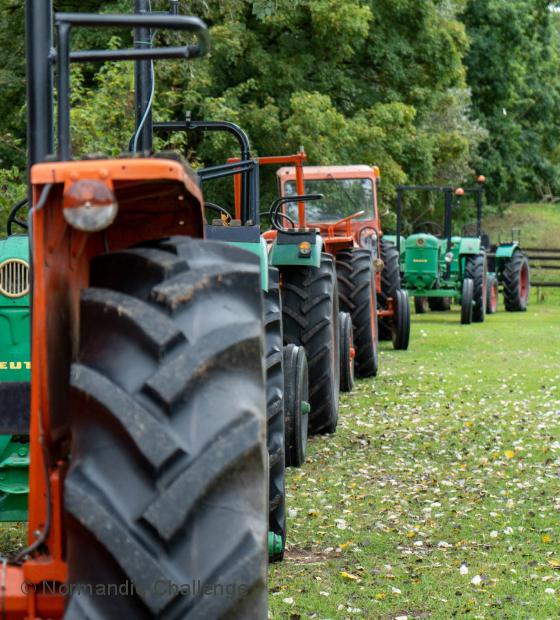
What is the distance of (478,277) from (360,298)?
32.3 feet

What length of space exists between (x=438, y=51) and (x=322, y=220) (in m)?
12.7

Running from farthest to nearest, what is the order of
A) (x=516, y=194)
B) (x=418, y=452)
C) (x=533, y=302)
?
1. (x=516, y=194)
2. (x=533, y=302)
3. (x=418, y=452)

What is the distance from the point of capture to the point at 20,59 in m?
19.9

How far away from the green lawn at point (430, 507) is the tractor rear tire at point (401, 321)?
10.3ft

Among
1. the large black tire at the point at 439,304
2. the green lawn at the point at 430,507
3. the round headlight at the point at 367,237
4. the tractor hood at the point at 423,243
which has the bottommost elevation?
the large black tire at the point at 439,304

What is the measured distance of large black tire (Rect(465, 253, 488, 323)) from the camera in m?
22.6

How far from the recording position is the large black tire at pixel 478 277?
22.6 metres

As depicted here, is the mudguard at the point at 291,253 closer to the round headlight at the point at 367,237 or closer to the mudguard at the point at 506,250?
the round headlight at the point at 367,237

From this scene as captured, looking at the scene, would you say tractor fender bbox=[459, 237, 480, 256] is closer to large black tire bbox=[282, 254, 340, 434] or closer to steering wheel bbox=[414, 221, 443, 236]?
steering wheel bbox=[414, 221, 443, 236]

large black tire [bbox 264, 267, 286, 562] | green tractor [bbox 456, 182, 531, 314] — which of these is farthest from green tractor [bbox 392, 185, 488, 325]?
large black tire [bbox 264, 267, 286, 562]

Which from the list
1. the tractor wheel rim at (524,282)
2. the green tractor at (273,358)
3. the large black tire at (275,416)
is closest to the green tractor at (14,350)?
the green tractor at (273,358)

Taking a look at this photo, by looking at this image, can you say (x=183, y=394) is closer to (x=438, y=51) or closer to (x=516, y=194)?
(x=438, y=51)

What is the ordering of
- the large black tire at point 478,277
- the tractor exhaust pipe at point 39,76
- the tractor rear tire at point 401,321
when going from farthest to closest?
the large black tire at point 478,277 → the tractor rear tire at point 401,321 → the tractor exhaust pipe at point 39,76

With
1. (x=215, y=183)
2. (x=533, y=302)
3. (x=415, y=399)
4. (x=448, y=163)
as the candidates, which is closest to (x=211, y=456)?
(x=415, y=399)
